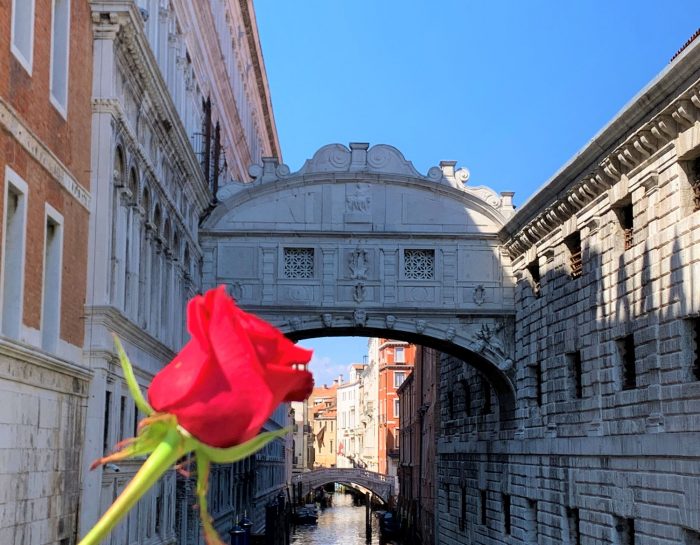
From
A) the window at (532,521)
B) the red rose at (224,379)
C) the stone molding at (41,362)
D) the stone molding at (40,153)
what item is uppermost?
the stone molding at (40,153)

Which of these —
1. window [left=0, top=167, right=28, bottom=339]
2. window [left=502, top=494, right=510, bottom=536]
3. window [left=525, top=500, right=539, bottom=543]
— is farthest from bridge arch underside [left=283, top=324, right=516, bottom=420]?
window [left=0, top=167, right=28, bottom=339]

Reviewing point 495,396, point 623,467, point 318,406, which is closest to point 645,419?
point 623,467

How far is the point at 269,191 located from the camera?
22.5 metres

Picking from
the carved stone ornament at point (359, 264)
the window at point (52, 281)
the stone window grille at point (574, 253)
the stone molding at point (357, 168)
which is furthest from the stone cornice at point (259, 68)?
the window at point (52, 281)

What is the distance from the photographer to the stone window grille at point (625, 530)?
16.1 metres

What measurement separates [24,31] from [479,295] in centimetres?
1349

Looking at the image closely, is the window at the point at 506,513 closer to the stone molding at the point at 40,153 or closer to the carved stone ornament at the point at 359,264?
the carved stone ornament at the point at 359,264

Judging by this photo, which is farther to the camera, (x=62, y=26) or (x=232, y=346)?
(x=62, y=26)

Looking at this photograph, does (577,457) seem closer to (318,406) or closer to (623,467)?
(623,467)

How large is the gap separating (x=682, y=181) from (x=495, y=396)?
11063 mm

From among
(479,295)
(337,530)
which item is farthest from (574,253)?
(337,530)

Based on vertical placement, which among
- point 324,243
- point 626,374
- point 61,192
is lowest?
point 626,374

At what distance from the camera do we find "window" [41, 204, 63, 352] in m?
11.7

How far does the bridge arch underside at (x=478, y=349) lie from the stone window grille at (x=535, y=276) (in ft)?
3.93
